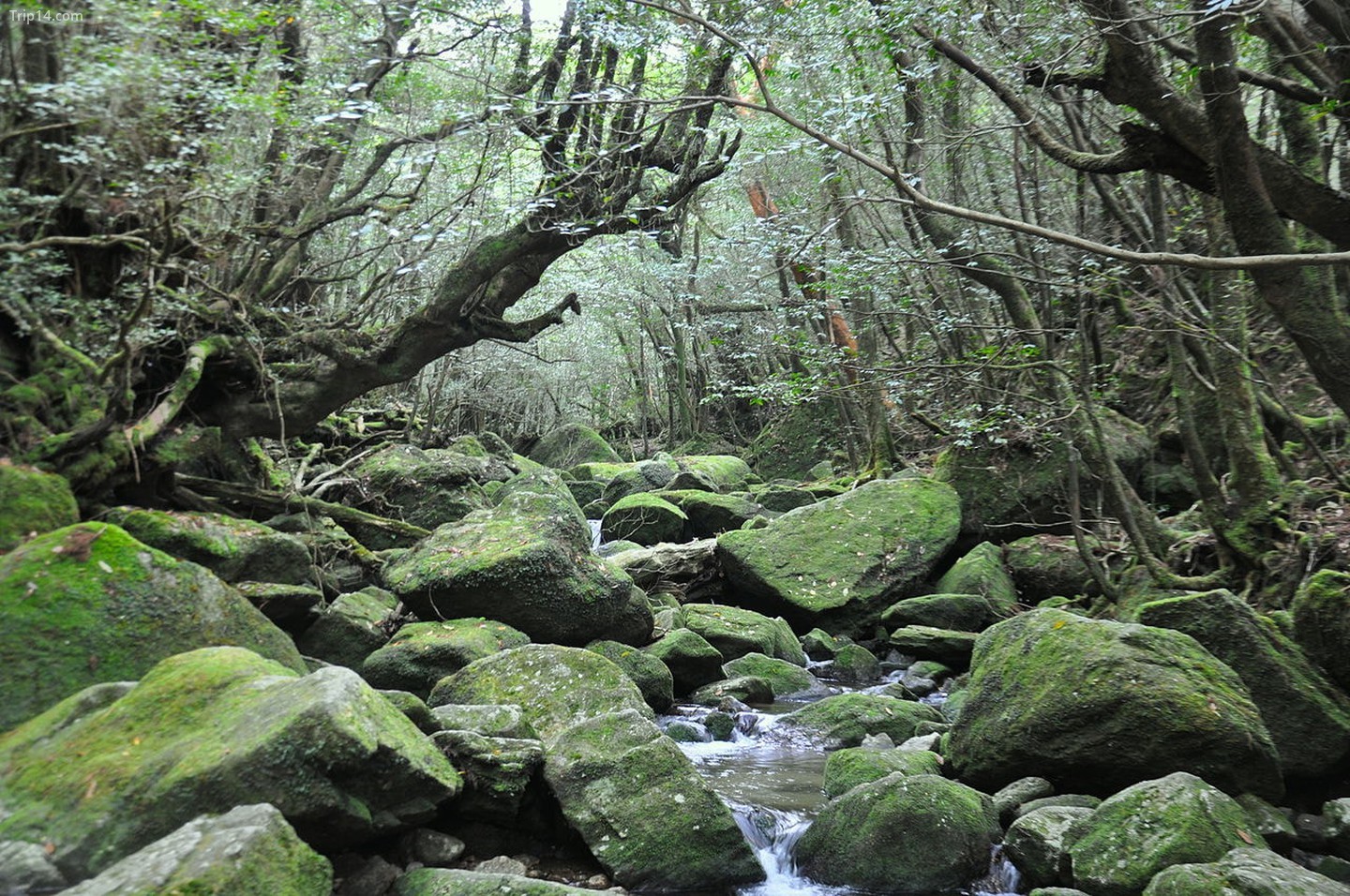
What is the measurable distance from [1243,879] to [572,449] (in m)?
24.0

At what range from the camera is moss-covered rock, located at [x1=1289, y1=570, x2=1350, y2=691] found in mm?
5820

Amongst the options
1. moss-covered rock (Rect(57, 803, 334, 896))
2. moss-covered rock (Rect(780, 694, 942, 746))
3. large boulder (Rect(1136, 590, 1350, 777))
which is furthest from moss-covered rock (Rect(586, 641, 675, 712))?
moss-covered rock (Rect(57, 803, 334, 896))

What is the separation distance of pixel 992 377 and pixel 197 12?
857cm

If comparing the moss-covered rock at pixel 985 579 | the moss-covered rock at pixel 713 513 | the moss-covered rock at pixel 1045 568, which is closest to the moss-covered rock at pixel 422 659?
the moss-covered rock at pixel 985 579

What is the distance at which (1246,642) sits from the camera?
19.7 ft

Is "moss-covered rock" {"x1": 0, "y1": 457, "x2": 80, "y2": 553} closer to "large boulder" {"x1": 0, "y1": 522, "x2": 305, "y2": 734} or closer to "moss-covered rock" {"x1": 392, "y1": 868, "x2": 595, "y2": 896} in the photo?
"large boulder" {"x1": 0, "y1": 522, "x2": 305, "y2": 734}

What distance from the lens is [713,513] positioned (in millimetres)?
15250

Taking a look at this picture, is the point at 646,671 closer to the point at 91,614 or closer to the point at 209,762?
the point at 91,614

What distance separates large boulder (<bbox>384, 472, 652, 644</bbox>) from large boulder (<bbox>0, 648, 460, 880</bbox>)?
3.62 metres

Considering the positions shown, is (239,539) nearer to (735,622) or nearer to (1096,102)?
(735,622)

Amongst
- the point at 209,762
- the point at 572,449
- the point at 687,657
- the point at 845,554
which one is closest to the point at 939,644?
the point at 845,554

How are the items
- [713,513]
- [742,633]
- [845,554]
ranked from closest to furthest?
1. [742,633]
2. [845,554]
3. [713,513]

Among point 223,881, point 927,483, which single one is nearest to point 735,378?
point 927,483

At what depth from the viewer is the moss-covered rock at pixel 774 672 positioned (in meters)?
9.23
